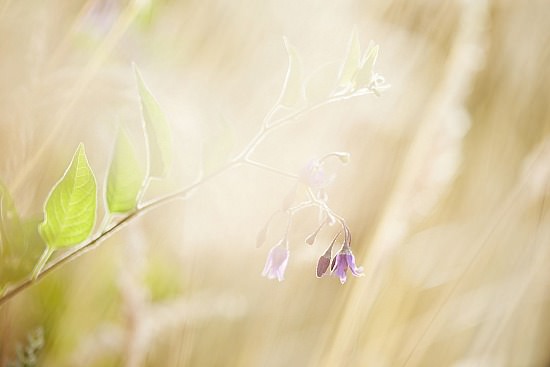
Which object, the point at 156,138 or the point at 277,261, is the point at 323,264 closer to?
the point at 277,261

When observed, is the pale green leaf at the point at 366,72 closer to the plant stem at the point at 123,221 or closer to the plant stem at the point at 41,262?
the plant stem at the point at 123,221

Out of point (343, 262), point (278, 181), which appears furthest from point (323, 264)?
point (278, 181)

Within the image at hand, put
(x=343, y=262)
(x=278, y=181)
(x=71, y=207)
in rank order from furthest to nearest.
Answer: (x=278, y=181)
(x=343, y=262)
(x=71, y=207)

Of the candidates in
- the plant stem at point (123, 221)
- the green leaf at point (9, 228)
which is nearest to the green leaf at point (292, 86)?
the plant stem at point (123, 221)

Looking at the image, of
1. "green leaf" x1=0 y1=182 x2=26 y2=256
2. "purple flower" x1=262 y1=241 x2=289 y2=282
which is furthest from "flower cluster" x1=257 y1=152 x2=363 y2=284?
"green leaf" x1=0 y1=182 x2=26 y2=256

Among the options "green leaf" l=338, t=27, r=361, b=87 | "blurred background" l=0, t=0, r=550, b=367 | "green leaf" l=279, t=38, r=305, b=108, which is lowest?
"blurred background" l=0, t=0, r=550, b=367

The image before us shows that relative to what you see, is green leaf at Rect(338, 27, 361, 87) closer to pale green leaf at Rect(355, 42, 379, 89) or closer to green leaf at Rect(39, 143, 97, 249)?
pale green leaf at Rect(355, 42, 379, 89)

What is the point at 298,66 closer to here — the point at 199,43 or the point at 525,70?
the point at 199,43
